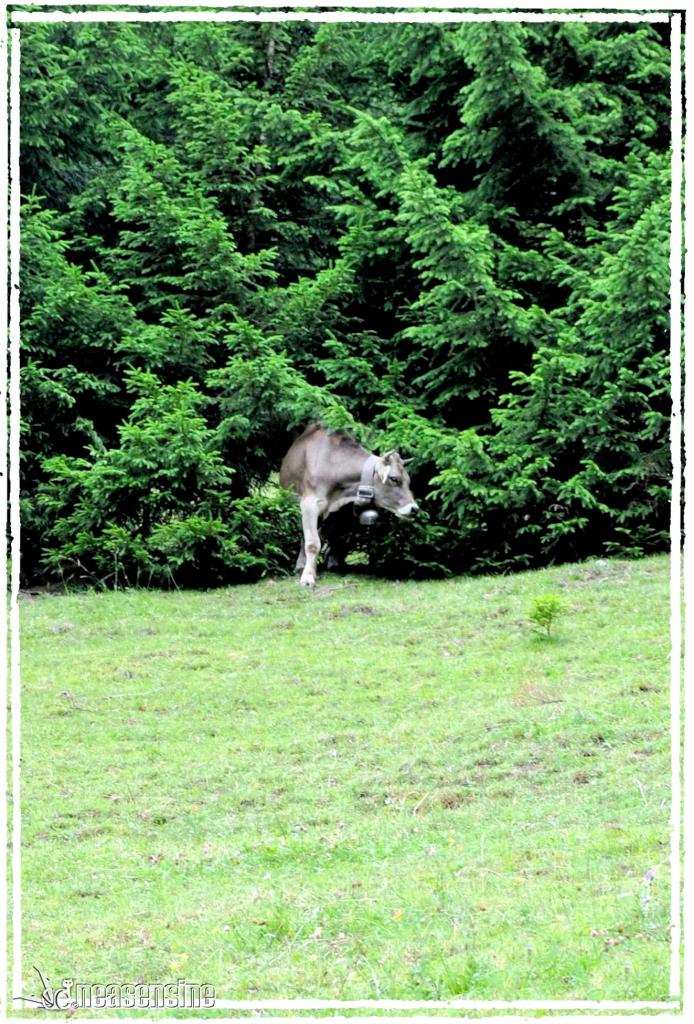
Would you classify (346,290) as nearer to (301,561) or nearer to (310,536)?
(310,536)

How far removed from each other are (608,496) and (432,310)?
120 inches

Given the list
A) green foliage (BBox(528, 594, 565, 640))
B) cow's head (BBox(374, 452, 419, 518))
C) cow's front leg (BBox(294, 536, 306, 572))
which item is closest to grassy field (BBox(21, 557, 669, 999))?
green foliage (BBox(528, 594, 565, 640))

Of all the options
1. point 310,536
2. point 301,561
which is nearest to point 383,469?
point 310,536

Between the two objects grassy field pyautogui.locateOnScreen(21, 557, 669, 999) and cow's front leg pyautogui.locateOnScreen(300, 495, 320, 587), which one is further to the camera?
cow's front leg pyautogui.locateOnScreen(300, 495, 320, 587)

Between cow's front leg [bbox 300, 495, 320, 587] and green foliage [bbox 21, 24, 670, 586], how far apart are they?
1.47 ft

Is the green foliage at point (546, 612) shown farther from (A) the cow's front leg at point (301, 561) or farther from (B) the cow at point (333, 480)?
(A) the cow's front leg at point (301, 561)

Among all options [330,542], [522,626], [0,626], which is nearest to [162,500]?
[330,542]

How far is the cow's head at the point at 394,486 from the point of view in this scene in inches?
596

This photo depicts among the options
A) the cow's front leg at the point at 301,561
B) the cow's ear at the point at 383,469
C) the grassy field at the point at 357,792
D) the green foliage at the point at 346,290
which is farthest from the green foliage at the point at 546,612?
the cow's front leg at the point at 301,561

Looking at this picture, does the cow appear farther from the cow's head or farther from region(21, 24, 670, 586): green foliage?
region(21, 24, 670, 586): green foliage

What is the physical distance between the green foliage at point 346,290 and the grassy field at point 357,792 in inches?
58.6

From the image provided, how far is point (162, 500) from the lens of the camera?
15664 millimetres

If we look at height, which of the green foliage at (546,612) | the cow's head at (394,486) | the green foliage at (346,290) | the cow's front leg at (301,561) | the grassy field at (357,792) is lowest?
the grassy field at (357,792)

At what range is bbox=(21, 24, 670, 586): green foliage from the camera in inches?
599
